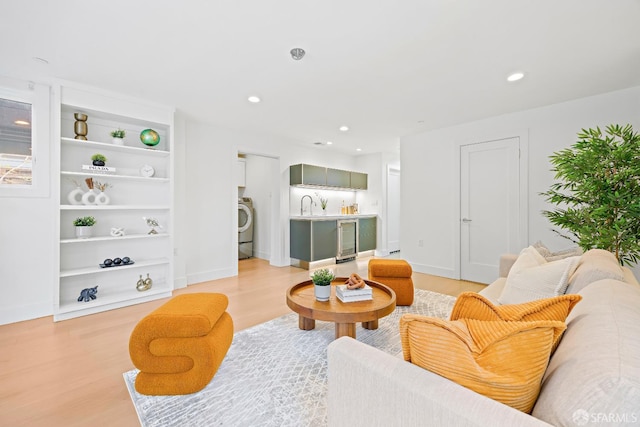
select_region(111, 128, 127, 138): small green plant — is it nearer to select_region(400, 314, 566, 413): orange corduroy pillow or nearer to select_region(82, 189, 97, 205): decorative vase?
select_region(82, 189, 97, 205): decorative vase

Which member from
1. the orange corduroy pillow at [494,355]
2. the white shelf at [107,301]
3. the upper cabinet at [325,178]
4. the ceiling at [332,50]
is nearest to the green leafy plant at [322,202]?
the upper cabinet at [325,178]

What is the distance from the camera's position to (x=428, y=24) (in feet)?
6.46

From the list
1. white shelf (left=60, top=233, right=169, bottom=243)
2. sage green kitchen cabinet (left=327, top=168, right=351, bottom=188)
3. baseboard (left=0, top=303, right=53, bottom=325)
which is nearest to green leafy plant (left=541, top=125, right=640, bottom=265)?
sage green kitchen cabinet (left=327, top=168, right=351, bottom=188)

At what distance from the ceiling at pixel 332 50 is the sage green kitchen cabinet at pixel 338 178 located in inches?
92.3

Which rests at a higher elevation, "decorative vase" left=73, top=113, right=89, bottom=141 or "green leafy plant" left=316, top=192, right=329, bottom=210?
"decorative vase" left=73, top=113, right=89, bottom=141

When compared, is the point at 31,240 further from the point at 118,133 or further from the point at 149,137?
the point at 149,137

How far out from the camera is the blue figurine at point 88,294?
10.1ft

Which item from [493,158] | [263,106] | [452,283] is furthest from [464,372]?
[493,158]

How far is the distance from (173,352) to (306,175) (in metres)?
4.08

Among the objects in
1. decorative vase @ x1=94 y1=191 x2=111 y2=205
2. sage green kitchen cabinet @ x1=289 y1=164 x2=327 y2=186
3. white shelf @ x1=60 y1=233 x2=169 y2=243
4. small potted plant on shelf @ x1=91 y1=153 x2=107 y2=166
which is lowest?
white shelf @ x1=60 y1=233 x2=169 y2=243

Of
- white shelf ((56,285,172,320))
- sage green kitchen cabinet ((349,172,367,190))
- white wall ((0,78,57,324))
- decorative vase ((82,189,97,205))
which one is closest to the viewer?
white wall ((0,78,57,324))

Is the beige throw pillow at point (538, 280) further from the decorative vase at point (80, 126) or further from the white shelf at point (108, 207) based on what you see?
the decorative vase at point (80, 126)

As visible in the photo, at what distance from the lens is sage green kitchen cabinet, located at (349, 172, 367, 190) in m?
6.41

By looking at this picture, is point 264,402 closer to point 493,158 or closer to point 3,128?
point 3,128
